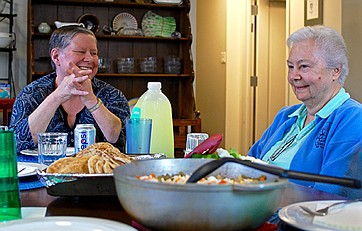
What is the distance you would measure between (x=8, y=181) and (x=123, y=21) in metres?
4.38

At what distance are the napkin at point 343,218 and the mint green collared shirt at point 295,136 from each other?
110 cm

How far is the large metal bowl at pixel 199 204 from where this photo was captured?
2.38 feet

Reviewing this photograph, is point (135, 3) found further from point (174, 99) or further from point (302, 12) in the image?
point (302, 12)

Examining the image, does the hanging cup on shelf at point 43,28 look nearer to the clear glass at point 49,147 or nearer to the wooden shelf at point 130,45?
the wooden shelf at point 130,45

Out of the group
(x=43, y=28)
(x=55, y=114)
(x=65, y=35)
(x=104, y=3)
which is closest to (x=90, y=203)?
(x=55, y=114)

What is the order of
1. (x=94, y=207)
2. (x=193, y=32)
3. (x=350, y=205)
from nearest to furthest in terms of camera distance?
1. (x=350, y=205)
2. (x=94, y=207)
3. (x=193, y=32)

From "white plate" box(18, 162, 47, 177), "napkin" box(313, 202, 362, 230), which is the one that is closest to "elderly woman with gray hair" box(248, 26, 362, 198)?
"napkin" box(313, 202, 362, 230)

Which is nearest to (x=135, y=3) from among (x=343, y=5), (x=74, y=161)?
(x=343, y=5)

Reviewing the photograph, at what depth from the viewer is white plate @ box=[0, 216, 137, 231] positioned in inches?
32.0

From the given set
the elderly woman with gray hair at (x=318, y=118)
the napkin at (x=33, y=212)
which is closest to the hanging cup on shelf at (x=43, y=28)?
the elderly woman with gray hair at (x=318, y=118)

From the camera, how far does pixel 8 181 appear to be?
0.95 meters

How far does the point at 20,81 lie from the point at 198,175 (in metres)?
4.71

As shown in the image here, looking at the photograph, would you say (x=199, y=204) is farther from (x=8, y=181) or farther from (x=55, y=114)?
(x=55, y=114)

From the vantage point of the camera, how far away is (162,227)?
77cm
